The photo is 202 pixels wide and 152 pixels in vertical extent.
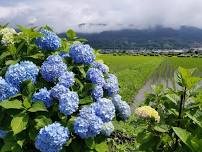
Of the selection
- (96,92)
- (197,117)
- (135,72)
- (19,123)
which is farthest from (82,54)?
(135,72)

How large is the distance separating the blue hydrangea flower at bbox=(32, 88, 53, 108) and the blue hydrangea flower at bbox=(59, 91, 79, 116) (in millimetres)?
176

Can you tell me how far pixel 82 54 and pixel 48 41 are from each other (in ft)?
1.21

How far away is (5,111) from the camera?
12.4 feet

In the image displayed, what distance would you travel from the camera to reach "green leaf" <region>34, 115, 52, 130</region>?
352 cm

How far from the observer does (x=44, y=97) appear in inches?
143

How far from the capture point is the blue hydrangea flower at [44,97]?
3.65 metres

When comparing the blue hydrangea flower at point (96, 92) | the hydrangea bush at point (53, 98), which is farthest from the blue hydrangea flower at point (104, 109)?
the blue hydrangea flower at point (96, 92)

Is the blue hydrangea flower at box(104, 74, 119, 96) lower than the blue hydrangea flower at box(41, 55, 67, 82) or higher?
lower

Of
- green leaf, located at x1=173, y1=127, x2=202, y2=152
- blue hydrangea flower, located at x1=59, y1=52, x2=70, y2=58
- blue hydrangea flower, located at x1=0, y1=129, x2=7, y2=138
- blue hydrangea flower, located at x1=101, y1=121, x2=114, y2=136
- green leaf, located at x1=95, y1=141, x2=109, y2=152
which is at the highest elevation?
blue hydrangea flower, located at x1=59, y1=52, x2=70, y2=58

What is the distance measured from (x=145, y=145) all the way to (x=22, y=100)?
3.44 feet

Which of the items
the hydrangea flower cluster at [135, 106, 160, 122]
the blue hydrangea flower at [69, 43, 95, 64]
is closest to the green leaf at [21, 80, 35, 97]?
the blue hydrangea flower at [69, 43, 95, 64]

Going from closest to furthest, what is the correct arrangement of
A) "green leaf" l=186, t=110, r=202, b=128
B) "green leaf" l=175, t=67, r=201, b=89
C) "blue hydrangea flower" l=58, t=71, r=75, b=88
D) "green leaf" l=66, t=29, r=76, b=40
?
1. "green leaf" l=186, t=110, r=202, b=128
2. "green leaf" l=175, t=67, r=201, b=89
3. "blue hydrangea flower" l=58, t=71, r=75, b=88
4. "green leaf" l=66, t=29, r=76, b=40

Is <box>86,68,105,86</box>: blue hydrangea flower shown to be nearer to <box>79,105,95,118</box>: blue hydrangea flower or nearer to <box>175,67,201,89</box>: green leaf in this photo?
<box>79,105,95,118</box>: blue hydrangea flower

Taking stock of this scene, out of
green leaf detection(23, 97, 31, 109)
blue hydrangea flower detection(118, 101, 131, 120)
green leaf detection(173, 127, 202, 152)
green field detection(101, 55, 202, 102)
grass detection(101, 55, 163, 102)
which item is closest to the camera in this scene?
green leaf detection(173, 127, 202, 152)
